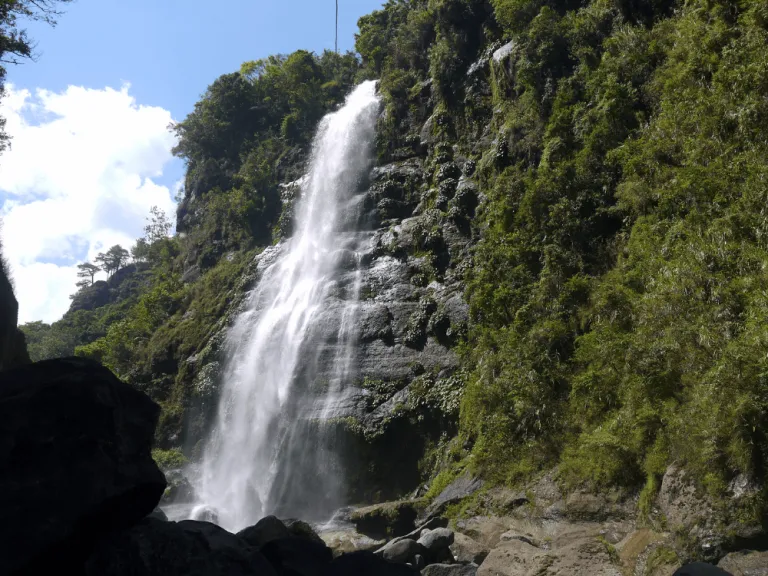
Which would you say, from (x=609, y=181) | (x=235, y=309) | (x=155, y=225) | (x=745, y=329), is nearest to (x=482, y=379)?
(x=609, y=181)

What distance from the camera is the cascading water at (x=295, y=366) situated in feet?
58.7

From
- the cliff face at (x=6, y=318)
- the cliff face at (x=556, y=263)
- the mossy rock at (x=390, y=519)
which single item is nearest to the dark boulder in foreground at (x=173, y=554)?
the cliff face at (x=6, y=318)

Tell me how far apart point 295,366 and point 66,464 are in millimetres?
14027

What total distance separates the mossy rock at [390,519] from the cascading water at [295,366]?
2809mm

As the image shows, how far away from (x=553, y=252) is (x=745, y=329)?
21.0 feet

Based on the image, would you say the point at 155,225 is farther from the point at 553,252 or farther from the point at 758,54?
the point at 758,54

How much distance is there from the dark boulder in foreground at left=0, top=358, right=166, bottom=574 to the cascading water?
10561 mm

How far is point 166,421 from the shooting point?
24.6m

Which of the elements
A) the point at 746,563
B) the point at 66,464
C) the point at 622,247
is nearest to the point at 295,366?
the point at 622,247

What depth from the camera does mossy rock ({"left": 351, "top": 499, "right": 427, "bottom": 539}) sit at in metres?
13.5

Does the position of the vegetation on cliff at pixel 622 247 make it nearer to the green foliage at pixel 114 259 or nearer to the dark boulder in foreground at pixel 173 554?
the dark boulder in foreground at pixel 173 554

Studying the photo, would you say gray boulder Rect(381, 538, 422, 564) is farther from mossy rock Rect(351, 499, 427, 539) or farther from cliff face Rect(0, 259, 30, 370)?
cliff face Rect(0, 259, 30, 370)

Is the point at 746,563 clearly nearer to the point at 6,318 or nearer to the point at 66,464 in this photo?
the point at 66,464

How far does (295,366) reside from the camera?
20.4 metres
